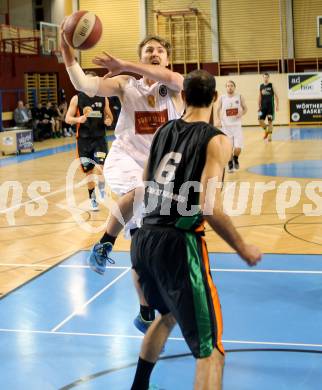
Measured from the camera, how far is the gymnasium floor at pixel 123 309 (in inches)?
175

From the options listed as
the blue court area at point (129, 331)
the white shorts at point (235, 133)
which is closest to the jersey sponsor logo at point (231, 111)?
the white shorts at point (235, 133)

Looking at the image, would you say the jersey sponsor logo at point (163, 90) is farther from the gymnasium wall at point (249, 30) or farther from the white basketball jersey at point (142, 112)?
the gymnasium wall at point (249, 30)

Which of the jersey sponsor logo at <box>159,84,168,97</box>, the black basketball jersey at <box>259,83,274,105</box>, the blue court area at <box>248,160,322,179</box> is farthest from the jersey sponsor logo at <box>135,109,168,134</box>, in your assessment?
the black basketball jersey at <box>259,83,274,105</box>

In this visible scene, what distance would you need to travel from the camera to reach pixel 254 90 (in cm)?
2856

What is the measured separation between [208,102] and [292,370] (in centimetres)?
206

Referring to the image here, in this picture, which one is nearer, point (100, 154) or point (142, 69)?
point (142, 69)

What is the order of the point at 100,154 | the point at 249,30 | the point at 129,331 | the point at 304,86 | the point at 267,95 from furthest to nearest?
the point at 249,30, the point at 304,86, the point at 267,95, the point at 100,154, the point at 129,331

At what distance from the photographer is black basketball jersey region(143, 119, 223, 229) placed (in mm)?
3322

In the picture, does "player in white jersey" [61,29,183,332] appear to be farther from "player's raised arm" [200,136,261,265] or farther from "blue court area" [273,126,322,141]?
"blue court area" [273,126,322,141]

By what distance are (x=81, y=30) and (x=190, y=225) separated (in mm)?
2229

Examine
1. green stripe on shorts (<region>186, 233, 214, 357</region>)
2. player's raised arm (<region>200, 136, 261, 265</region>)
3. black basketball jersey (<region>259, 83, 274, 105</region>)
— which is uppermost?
black basketball jersey (<region>259, 83, 274, 105</region>)

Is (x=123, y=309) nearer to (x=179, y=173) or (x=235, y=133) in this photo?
(x=179, y=173)

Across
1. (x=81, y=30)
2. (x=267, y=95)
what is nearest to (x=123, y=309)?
(x=81, y=30)

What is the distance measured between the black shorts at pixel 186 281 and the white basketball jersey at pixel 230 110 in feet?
36.9
